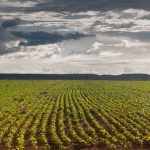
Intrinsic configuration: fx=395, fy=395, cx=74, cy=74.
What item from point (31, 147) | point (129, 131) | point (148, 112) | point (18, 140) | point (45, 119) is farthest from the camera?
point (148, 112)

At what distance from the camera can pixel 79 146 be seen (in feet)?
61.3

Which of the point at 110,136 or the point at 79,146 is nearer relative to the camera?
the point at 79,146

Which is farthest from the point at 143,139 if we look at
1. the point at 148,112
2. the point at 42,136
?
the point at 148,112

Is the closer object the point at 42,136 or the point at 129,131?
the point at 42,136

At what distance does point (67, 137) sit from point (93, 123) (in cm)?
588

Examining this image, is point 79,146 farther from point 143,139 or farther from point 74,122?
point 74,122

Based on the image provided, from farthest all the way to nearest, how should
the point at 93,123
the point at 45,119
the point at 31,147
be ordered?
the point at 45,119 < the point at 93,123 < the point at 31,147

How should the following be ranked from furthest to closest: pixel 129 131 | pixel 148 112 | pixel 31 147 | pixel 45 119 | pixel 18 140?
pixel 148 112 → pixel 45 119 → pixel 129 131 → pixel 18 140 → pixel 31 147

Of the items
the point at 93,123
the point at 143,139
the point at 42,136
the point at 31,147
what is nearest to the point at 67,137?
the point at 42,136

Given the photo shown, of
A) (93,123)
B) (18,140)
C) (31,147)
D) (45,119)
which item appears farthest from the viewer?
(45,119)

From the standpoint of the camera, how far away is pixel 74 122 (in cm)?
2702

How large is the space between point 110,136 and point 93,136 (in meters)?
0.93

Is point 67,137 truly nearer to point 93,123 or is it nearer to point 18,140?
point 18,140

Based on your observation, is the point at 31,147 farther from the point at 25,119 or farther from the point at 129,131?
the point at 25,119
